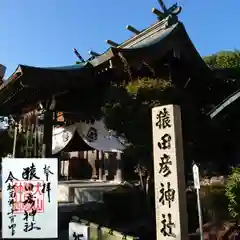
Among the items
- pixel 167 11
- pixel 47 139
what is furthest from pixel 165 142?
pixel 167 11

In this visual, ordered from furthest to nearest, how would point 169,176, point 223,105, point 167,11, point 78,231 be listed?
point 167,11 < point 223,105 < point 78,231 < point 169,176

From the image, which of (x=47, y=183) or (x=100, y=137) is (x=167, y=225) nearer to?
(x=47, y=183)

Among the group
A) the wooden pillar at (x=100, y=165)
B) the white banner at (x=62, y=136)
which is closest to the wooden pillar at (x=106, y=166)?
the wooden pillar at (x=100, y=165)

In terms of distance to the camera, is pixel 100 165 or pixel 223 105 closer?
pixel 223 105

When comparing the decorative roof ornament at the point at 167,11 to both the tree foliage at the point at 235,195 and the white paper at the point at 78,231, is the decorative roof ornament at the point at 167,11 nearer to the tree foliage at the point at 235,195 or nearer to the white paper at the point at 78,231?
the tree foliage at the point at 235,195

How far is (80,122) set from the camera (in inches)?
447

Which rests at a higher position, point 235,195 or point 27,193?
point 27,193

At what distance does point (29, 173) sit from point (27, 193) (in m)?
0.30

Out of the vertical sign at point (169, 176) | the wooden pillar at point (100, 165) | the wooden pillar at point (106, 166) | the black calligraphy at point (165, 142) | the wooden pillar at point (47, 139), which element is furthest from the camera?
the wooden pillar at point (100, 165)

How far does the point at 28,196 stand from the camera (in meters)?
4.77

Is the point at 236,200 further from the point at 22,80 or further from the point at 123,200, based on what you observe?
the point at 22,80

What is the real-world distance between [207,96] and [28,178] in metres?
6.29

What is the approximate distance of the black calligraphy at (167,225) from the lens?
4.52 m

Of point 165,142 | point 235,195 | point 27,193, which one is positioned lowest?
point 235,195
